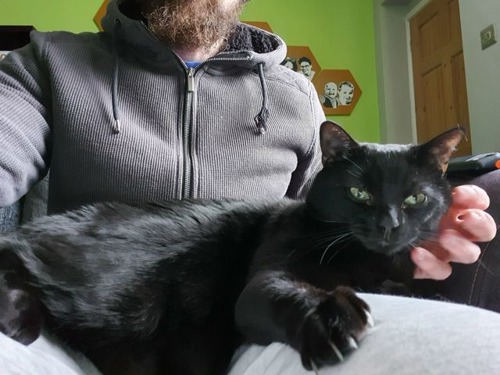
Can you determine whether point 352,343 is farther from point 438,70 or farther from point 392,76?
point 392,76

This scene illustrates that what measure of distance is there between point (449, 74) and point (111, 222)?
276 centimetres

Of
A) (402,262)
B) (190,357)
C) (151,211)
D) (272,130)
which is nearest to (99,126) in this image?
(151,211)

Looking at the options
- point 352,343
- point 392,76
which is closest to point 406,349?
point 352,343

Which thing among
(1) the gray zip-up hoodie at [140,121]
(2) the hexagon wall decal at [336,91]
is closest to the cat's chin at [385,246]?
(1) the gray zip-up hoodie at [140,121]

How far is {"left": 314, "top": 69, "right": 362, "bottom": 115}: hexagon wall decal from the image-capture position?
134 inches

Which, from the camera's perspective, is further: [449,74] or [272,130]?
[449,74]

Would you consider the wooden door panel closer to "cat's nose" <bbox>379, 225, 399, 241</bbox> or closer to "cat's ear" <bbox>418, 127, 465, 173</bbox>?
"cat's ear" <bbox>418, 127, 465, 173</bbox>

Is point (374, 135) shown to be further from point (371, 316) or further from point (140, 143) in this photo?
point (371, 316)

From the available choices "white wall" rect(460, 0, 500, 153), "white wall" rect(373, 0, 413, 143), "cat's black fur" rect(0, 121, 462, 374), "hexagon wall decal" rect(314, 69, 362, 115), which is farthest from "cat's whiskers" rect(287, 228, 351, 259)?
"white wall" rect(373, 0, 413, 143)

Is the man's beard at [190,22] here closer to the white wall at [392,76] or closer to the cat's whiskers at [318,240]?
the cat's whiskers at [318,240]

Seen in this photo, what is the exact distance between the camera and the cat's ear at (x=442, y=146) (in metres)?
0.88

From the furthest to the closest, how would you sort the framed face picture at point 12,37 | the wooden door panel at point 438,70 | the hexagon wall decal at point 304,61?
the hexagon wall decal at point 304,61, the wooden door panel at point 438,70, the framed face picture at point 12,37

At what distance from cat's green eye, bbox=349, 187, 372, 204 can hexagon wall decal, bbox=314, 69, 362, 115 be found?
8.51ft

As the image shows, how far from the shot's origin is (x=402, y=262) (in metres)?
0.86
